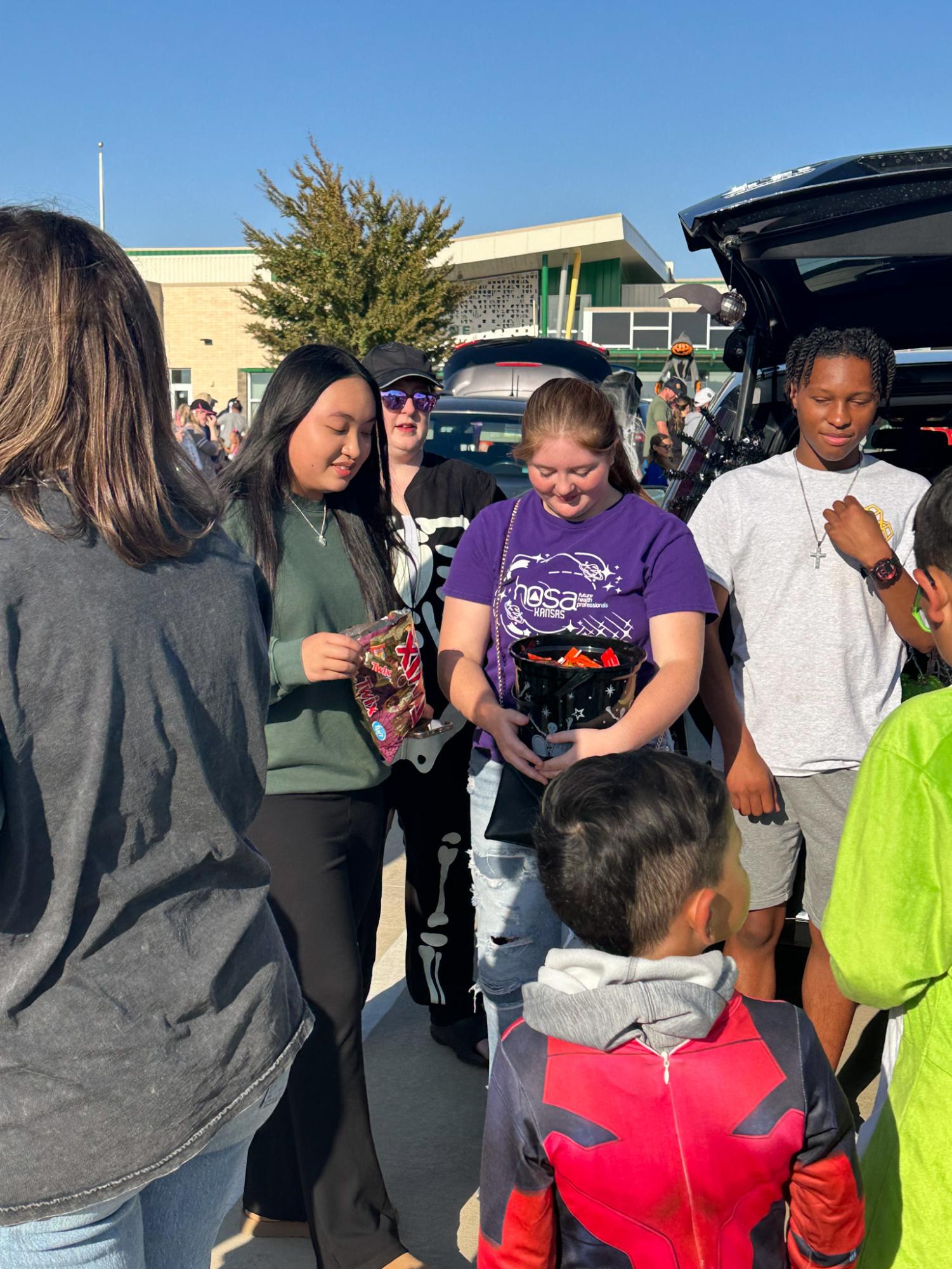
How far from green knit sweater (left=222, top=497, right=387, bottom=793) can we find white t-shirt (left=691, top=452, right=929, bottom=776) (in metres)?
1.02

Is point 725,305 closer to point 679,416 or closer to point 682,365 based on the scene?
point 679,416

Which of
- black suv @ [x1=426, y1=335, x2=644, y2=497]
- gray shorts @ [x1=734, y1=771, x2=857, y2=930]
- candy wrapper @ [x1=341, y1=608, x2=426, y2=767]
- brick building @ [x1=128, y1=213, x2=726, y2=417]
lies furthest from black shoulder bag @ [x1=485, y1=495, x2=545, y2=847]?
brick building @ [x1=128, y1=213, x2=726, y2=417]

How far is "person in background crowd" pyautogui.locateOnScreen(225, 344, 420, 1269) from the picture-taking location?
2602mm

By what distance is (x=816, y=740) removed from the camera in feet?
9.83

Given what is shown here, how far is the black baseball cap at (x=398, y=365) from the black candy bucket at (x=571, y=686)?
1386 millimetres

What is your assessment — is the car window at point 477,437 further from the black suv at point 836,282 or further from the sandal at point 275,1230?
the sandal at point 275,1230

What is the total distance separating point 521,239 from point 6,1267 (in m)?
35.4

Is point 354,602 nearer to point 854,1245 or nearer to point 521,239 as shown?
point 854,1245

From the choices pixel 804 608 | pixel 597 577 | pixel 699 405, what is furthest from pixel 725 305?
pixel 597 577

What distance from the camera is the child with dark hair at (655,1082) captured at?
1520 millimetres

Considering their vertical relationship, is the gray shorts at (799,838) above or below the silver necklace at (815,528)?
below

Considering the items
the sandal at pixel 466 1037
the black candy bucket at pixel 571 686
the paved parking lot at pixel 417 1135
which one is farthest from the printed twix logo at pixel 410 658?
the sandal at pixel 466 1037

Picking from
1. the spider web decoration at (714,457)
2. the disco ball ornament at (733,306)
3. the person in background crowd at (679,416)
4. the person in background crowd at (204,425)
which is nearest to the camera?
the disco ball ornament at (733,306)

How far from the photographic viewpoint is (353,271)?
26.3m
